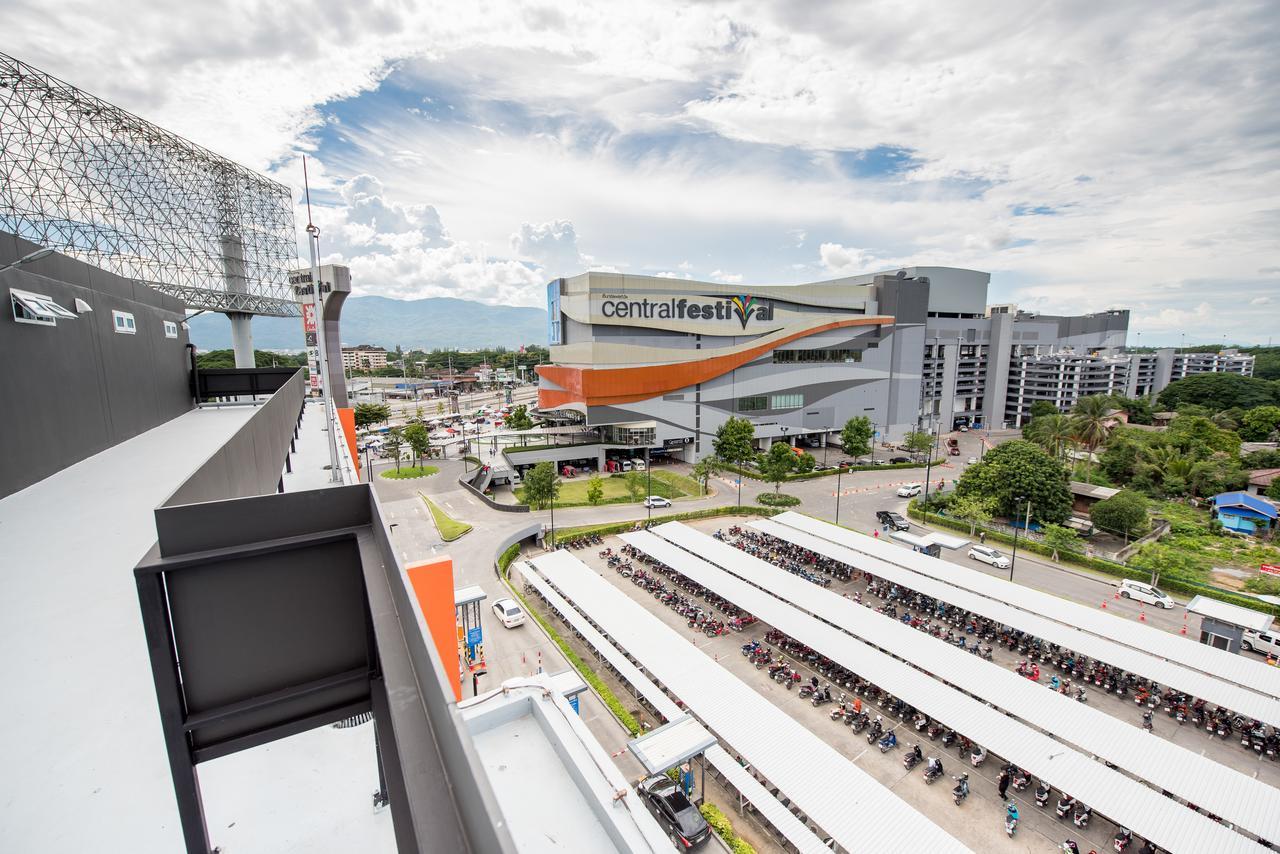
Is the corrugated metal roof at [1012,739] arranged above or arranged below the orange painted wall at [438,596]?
below

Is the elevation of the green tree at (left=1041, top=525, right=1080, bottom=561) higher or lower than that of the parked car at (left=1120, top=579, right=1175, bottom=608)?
higher

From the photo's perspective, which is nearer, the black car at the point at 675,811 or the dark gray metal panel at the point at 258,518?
the dark gray metal panel at the point at 258,518

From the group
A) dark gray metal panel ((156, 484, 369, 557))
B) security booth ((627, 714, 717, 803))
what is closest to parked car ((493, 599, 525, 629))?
security booth ((627, 714, 717, 803))

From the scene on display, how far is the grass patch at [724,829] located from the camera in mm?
7945

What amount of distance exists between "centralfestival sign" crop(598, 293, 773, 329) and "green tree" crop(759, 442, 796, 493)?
9.98m

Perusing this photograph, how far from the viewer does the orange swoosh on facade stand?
95.5 ft

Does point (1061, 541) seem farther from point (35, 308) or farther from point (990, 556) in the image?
point (35, 308)

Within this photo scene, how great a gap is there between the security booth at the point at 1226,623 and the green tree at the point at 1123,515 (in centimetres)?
750

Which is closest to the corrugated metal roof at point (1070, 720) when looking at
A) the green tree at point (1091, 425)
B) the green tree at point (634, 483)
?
the green tree at point (634, 483)

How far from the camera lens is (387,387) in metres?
76.2

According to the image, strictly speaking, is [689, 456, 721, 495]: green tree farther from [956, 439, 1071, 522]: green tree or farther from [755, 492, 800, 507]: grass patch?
[956, 439, 1071, 522]: green tree

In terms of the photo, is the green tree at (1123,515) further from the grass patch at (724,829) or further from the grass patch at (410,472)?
the grass patch at (410,472)

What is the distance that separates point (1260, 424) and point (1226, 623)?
116ft

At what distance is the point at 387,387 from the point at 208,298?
5202 centimetres
